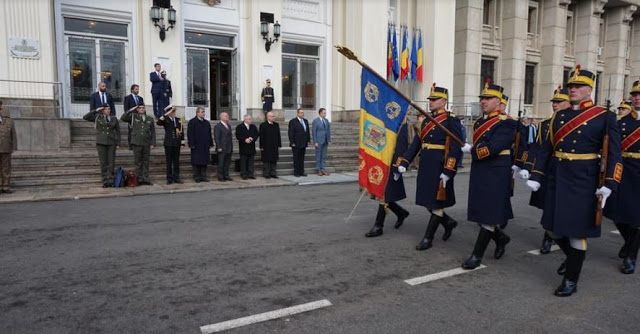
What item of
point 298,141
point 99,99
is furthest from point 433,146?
point 99,99

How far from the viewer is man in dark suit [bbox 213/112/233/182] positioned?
39.4 feet

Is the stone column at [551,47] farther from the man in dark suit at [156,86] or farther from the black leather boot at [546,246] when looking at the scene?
the black leather boot at [546,246]

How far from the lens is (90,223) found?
7.22 m

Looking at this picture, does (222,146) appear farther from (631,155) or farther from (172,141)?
(631,155)

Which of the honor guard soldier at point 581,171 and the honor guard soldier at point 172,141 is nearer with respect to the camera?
the honor guard soldier at point 581,171

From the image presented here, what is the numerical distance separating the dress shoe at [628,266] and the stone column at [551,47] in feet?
77.6

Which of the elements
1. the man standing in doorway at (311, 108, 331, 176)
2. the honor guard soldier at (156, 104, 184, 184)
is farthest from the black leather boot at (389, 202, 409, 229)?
the man standing in doorway at (311, 108, 331, 176)

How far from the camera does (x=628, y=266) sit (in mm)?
5023

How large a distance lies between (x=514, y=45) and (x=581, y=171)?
2262cm

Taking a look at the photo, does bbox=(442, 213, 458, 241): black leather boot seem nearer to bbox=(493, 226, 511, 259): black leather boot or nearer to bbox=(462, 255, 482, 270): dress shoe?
bbox=(493, 226, 511, 259): black leather boot

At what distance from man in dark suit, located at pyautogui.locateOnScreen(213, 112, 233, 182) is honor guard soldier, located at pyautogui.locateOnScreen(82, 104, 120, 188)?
241 centimetres

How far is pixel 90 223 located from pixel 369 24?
15123mm

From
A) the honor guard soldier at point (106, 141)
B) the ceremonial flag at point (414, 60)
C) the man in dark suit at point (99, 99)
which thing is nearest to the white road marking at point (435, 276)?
the honor guard soldier at point (106, 141)

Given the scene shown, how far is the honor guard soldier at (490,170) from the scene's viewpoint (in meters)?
4.99
